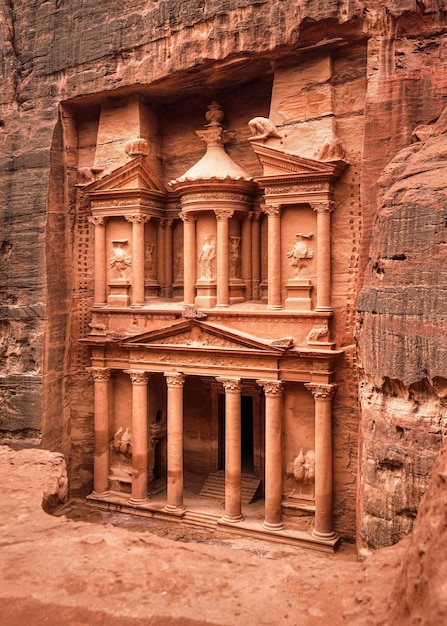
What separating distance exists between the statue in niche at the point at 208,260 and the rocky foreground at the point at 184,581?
871cm

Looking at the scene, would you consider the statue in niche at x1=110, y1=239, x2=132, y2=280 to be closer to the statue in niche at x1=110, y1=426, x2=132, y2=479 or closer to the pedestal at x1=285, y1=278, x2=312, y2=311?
the statue in niche at x1=110, y1=426, x2=132, y2=479

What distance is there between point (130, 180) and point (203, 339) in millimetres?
4591

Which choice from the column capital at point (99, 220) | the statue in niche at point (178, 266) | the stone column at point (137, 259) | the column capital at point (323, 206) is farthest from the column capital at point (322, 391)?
the column capital at point (99, 220)

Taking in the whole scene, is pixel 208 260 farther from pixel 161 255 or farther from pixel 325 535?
pixel 325 535

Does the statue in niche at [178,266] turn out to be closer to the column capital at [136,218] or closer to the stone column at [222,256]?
the column capital at [136,218]

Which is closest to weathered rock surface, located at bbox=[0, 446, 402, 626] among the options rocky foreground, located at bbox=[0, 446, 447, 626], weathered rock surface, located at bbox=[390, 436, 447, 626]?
rocky foreground, located at bbox=[0, 446, 447, 626]

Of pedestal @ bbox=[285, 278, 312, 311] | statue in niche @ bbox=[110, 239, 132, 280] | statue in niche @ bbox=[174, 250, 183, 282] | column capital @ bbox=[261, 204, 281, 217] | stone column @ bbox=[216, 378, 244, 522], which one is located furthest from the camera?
statue in niche @ bbox=[174, 250, 183, 282]

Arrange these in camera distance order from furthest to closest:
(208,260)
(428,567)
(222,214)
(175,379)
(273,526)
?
(208,260) < (175,379) < (222,214) < (273,526) < (428,567)

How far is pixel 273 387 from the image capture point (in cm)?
1273

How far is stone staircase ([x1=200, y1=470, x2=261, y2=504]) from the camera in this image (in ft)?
46.6

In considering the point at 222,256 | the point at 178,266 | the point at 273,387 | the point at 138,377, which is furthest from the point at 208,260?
the point at 273,387

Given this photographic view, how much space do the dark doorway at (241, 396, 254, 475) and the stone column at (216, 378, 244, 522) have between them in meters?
1.87

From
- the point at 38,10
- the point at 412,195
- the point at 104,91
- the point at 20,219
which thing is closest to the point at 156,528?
the point at 20,219

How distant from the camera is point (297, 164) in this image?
40.9ft
